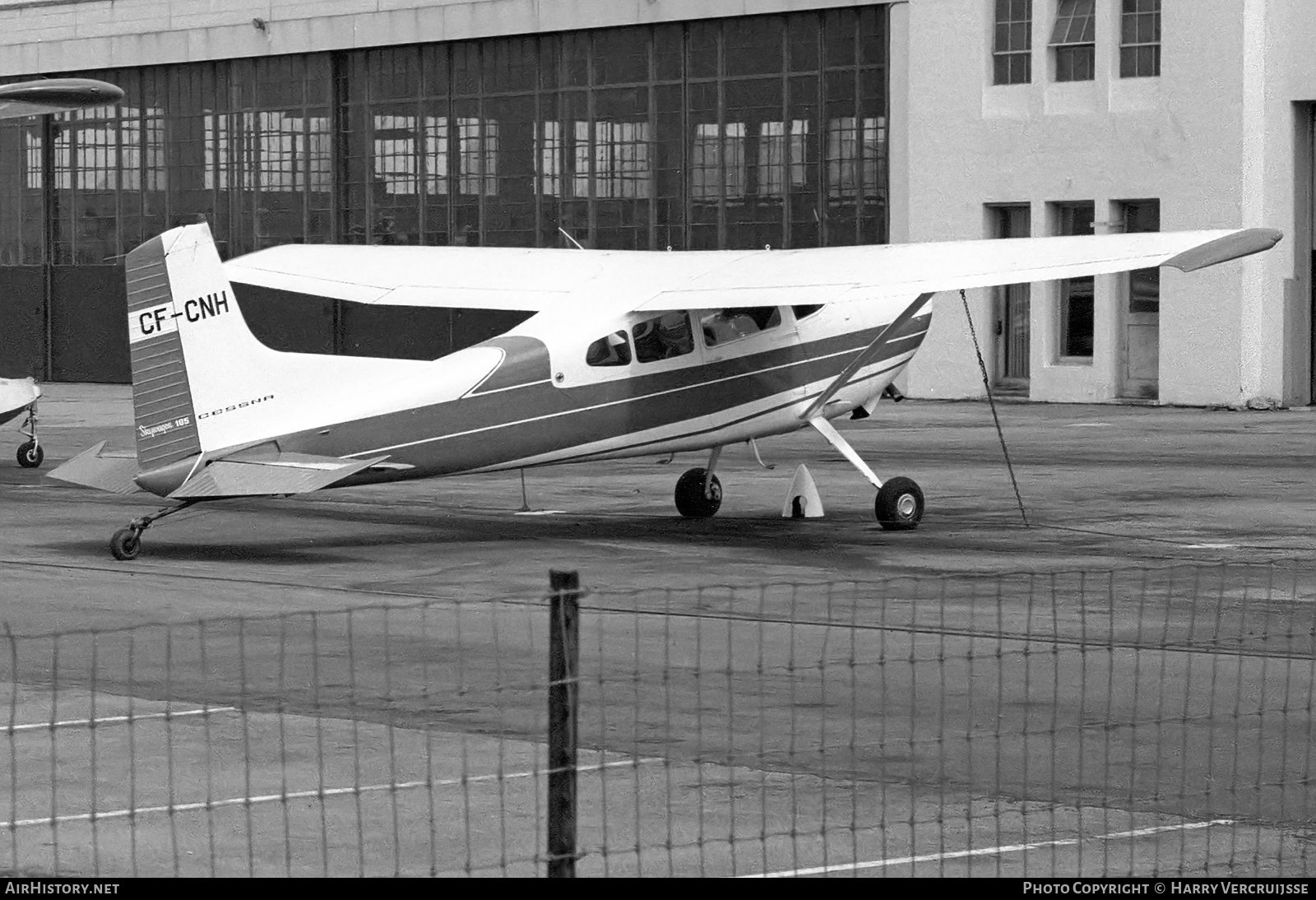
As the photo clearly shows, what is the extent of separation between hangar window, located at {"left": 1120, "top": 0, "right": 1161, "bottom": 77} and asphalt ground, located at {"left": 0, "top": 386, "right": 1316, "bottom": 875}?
708 inches

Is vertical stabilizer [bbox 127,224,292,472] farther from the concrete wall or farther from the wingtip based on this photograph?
the concrete wall

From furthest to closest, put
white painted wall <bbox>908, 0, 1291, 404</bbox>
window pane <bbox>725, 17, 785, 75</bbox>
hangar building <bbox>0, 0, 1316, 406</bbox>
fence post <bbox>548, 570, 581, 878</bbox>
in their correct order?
window pane <bbox>725, 17, 785, 75</bbox>
hangar building <bbox>0, 0, 1316, 406</bbox>
white painted wall <bbox>908, 0, 1291, 404</bbox>
fence post <bbox>548, 570, 581, 878</bbox>

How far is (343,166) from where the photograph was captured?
51.2m

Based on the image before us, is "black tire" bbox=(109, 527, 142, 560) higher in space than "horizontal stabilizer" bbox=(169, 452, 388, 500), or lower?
lower

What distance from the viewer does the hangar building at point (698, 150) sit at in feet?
124

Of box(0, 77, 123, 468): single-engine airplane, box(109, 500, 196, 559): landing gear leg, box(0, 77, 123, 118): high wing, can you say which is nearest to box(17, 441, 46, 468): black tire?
box(0, 77, 123, 468): single-engine airplane

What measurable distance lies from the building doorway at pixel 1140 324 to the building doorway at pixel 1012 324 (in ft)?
7.01

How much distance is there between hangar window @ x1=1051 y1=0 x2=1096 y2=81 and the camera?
39.0m

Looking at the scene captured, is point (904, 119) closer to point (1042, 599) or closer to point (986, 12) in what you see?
point (986, 12)

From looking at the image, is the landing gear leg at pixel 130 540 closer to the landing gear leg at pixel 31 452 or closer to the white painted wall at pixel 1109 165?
the landing gear leg at pixel 31 452

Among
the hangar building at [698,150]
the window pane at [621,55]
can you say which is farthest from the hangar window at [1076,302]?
the window pane at [621,55]

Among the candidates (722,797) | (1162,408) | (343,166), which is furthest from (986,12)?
(722,797)

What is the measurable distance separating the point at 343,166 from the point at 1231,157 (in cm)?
2223

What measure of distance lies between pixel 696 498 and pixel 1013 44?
22856mm
